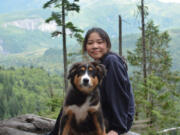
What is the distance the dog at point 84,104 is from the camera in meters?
2.72

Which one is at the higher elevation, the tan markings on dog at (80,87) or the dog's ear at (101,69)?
the dog's ear at (101,69)

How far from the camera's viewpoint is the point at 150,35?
2627 cm

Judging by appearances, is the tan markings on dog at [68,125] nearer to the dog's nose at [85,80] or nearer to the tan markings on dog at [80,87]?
the tan markings on dog at [80,87]

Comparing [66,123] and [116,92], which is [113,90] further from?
[66,123]

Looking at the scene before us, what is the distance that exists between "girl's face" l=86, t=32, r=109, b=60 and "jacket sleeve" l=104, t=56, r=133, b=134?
0.26 metres

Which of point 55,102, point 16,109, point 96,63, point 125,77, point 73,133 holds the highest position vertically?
point 96,63

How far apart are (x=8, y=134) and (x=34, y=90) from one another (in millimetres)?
74139

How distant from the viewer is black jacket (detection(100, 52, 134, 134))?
2.98 meters

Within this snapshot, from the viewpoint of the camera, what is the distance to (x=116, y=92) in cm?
300

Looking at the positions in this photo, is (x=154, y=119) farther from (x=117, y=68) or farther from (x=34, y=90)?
(x=34, y=90)

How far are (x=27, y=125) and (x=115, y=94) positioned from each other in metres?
4.27

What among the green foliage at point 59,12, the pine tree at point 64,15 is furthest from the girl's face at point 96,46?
the green foliage at point 59,12

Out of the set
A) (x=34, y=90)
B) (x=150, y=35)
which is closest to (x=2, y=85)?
(x=34, y=90)

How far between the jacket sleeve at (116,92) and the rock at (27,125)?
360 cm
